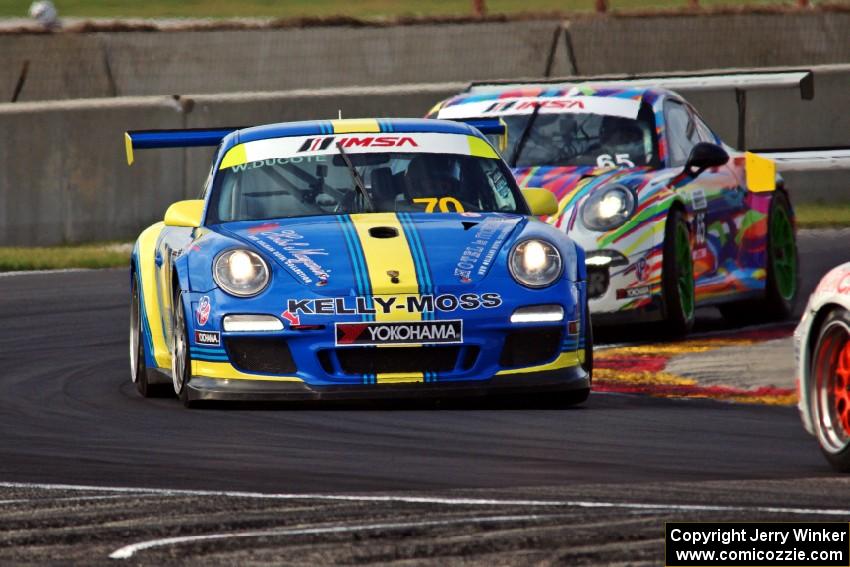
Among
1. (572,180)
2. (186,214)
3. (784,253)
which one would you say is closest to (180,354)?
(186,214)

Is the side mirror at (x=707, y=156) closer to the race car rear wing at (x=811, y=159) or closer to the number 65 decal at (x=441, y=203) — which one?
the race car rear wing at (x=811, y=159)

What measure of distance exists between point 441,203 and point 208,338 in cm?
149

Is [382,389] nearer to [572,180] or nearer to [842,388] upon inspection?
[842,388]

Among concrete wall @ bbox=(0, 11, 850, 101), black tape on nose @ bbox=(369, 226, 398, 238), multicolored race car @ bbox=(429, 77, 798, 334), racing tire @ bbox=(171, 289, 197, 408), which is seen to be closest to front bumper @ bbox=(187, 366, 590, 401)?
racing tire @ bbox=(171, 289, 197, 408)

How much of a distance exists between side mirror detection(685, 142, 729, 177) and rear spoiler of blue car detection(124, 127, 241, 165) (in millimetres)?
2862

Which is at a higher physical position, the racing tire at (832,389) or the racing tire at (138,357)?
the racing tire at (832,389)

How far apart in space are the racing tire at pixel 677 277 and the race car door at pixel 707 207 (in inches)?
6.1

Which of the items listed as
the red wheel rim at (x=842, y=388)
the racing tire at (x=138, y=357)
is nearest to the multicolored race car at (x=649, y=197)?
the racing tire at (x=138, y=357)

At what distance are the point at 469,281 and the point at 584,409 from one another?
79 centimetres

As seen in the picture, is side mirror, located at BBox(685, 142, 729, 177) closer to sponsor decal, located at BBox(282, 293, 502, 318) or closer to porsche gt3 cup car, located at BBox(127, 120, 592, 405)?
porsche gt3 cup car, located at BBox(127, 120, 592, 405)

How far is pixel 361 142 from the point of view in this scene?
1090 centimetres

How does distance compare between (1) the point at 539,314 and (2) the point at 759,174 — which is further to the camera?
(2) the point at 759,174

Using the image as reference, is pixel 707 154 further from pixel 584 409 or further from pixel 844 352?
pixel 844 352

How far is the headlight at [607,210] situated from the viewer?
1263 centimetres
